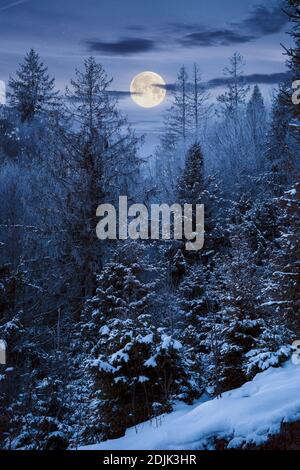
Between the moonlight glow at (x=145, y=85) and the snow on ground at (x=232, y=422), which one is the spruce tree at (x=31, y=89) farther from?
the snow on ground at (x=232, y=422)

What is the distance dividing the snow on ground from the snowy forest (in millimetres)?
1470

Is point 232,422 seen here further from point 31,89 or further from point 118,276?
point 31,89

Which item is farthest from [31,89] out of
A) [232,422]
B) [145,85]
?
[232,422]

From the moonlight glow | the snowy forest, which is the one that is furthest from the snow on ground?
the moonlight glow

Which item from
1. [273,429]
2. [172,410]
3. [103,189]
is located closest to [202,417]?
[273,429]

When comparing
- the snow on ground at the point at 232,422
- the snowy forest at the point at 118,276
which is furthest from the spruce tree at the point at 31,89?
the snow on ground at the point at 232,422

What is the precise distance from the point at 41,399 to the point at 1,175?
18.8 m

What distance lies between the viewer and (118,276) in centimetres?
1521

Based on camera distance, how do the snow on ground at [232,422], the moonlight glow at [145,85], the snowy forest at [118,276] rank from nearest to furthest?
the snow on ground at [232,422] → the snowy forest at [118,276] → the moonlight glow at [145,85]

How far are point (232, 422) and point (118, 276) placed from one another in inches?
377

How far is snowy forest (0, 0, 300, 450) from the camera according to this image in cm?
999

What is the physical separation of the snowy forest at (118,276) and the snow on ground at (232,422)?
1.47 meters

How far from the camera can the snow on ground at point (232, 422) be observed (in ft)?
18.4

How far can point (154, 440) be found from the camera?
237 inches
